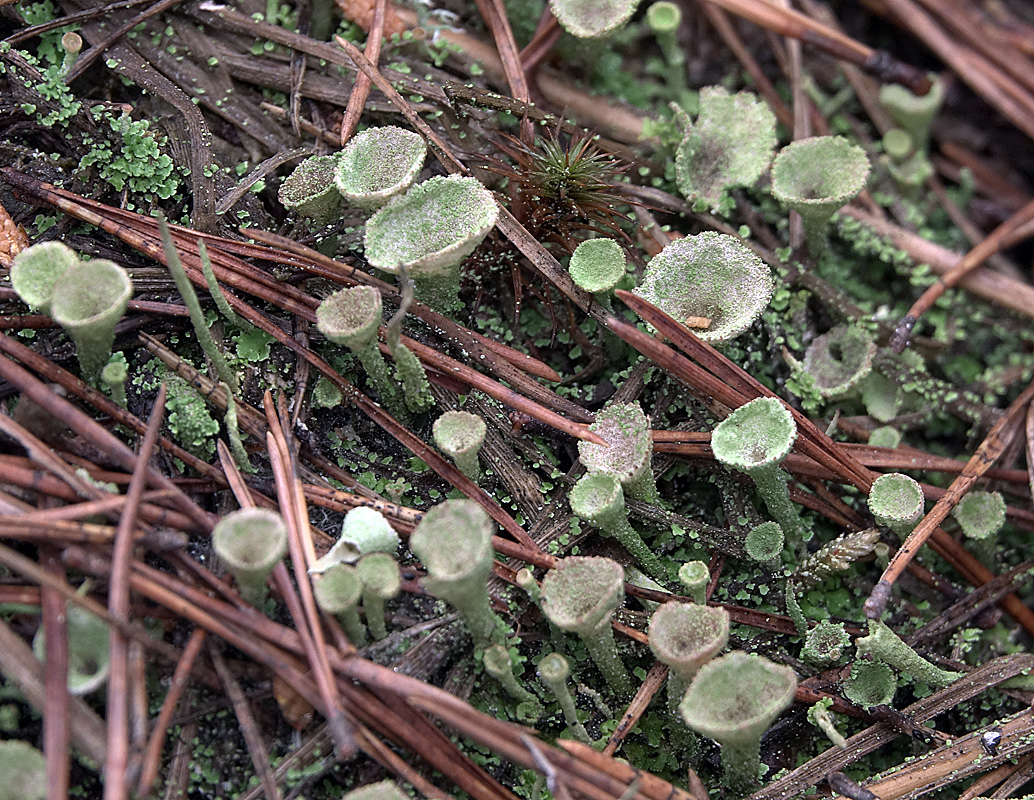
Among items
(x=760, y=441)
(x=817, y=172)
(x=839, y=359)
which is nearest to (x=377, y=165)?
(x=760, y=441)

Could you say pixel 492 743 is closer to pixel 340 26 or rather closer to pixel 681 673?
pixel 681 673

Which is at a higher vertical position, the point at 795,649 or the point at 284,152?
the point at 284,152

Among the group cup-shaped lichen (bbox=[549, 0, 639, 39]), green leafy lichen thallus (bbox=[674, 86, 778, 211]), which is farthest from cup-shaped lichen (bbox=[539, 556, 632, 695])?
cup-shaped lichen (bbox=[549, 0, 639, 39])

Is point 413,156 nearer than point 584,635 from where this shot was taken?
No

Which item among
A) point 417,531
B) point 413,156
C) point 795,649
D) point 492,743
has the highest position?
point 413,156

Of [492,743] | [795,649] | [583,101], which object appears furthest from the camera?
[583,101]

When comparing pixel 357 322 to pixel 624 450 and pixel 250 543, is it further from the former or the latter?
pixel 624 450

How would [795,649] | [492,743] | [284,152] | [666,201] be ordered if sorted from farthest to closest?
[666,201]
[284,152]
[795,649]
[492,743]

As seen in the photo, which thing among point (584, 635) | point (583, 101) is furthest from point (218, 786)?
point (583, 101)

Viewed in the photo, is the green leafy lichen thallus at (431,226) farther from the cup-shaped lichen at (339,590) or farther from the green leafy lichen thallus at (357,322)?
the cup-shaped lichen at (339,590)
